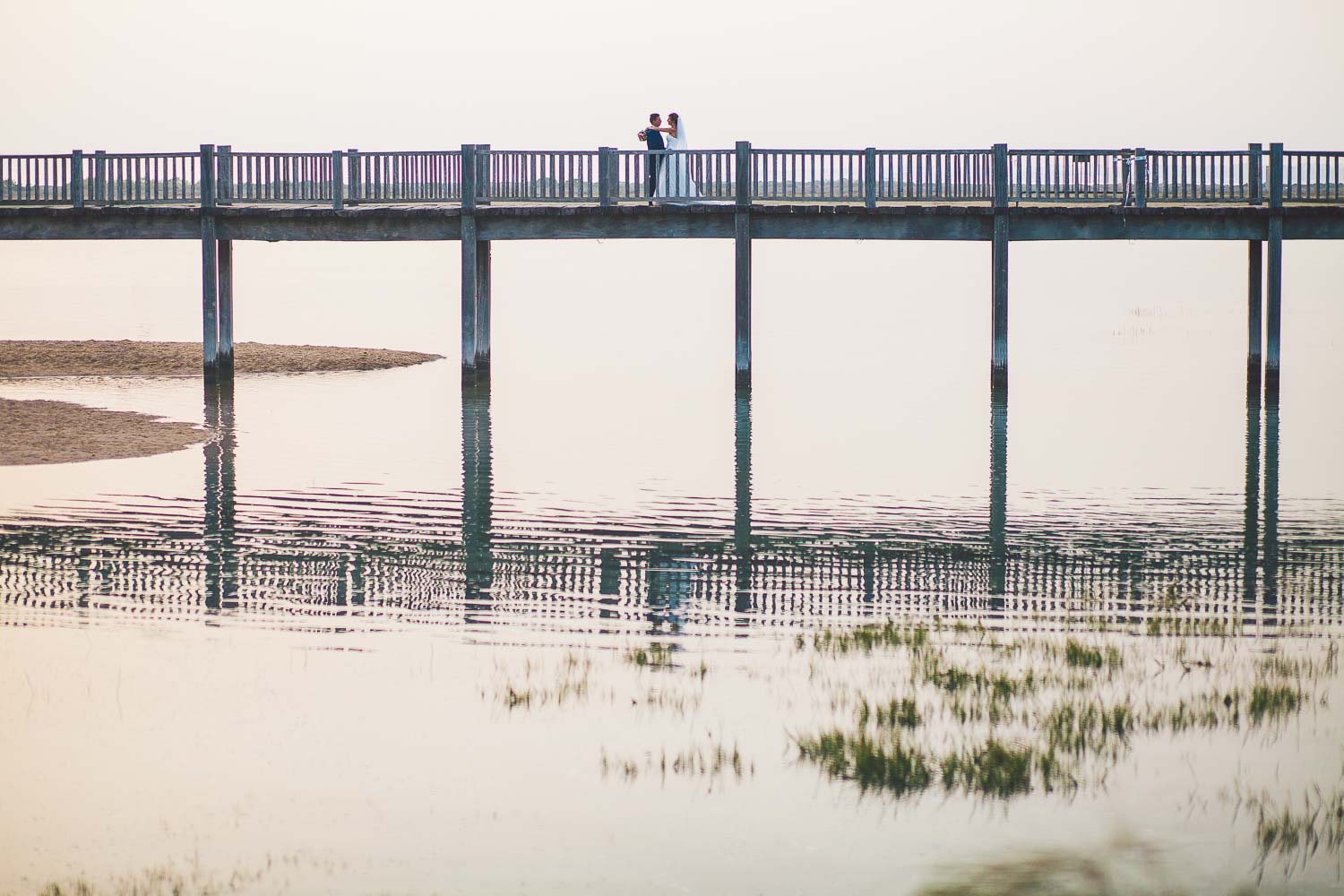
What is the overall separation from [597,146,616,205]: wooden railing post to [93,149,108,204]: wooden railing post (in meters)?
8.91

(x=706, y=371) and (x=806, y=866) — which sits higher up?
(x=706, y=371)

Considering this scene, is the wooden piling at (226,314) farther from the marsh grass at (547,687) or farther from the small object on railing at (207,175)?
the marsh grass at (547,687)

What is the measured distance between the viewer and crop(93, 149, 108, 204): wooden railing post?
102 feet

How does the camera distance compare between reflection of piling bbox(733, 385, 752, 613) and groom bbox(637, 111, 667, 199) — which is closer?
reflection of piling bbox(733, 385, 752, 613)

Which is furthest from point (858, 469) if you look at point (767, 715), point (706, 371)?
point (706, 371)

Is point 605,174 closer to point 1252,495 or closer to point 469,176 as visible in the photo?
point 469,176

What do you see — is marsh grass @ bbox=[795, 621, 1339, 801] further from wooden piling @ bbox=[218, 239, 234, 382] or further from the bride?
wooden piling @ bbox=[218, 239, 234, 382]

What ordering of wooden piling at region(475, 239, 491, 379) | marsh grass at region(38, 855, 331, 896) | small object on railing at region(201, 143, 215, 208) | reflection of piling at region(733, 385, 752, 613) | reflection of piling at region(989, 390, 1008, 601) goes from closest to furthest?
1. marsh grass at region(38, 855, 331, 896)
2. reflection of piling at region(733, 385, 752, 613)
3. reflection of piling at region(989, 390, 1008, 601)
4. small object on railing at region(201, 143, 215, 208)
5. wooden piling at region(475, 239, 491, 379)

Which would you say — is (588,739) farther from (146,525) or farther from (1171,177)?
(1171,177)

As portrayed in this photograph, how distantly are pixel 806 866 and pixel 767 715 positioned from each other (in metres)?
2.38

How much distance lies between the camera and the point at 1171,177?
95.8 feet

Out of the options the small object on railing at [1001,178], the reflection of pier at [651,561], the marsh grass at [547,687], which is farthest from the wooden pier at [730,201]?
the marsh grass at [547,687]

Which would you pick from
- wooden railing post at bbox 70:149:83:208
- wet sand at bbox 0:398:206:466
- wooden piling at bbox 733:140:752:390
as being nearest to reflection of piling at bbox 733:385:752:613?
wooden piling at bbox 733:140:752:390

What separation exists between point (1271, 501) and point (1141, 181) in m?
10.7
